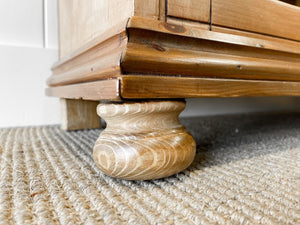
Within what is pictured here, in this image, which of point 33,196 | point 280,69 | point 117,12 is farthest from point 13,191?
point 280,69

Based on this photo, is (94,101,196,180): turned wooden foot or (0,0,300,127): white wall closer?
(94,101,196,180): turned wooden foot

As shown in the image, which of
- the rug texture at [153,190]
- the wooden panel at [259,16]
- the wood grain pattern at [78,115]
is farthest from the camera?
the wood grain pattern at [78,115]

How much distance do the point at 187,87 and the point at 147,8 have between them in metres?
0.11

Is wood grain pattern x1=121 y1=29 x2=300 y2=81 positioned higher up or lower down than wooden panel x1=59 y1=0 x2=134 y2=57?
lower down

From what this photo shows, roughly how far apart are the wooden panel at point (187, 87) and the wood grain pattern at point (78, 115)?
16.9 inches

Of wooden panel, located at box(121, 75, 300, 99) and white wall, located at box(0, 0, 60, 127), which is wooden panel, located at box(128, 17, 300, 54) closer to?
wooden panel, located at box(121, 75, 300, 99)

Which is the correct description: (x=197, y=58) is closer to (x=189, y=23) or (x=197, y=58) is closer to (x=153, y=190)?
A: (x=189, y=23)

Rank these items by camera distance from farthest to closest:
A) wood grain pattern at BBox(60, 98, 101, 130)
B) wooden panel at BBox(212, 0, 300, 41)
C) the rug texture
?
wood grain pattern at BBox(60, 98, 101, 130) < wooden panel at BBox(212, 0, 300, 41) < the rug texture

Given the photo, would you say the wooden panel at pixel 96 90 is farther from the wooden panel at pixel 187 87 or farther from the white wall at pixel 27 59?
the white wall at pixel 27 59

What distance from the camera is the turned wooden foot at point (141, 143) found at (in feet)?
0.98

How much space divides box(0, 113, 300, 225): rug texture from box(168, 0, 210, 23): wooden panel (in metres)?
0.22

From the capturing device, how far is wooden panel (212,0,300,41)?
37 cm

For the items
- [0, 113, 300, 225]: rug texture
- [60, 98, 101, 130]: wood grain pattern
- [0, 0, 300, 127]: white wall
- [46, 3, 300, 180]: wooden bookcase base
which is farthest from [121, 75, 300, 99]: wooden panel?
[0, 0, 300, 127]: white wall

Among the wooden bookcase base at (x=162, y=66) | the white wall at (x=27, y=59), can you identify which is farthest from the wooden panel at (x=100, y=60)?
the white wall at (x=27, y=59)
